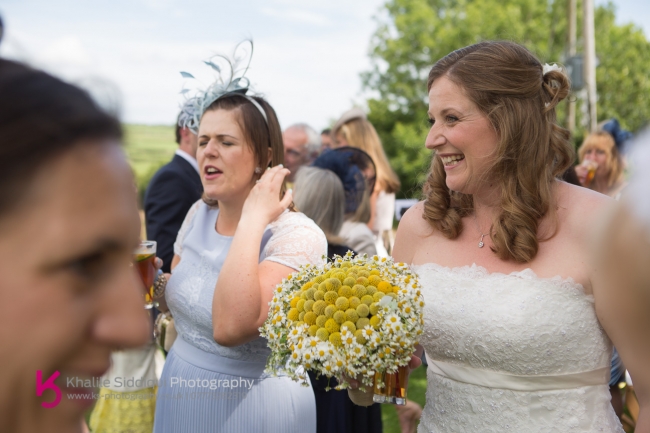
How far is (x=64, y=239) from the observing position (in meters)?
0.54

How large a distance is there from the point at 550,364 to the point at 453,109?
47.6 inches

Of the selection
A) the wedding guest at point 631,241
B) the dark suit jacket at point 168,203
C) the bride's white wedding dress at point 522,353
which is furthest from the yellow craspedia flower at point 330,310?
the dark suit jacket at point 168,203

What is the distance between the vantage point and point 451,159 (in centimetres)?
273

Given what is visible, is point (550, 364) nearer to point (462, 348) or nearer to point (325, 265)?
point (462, 348)

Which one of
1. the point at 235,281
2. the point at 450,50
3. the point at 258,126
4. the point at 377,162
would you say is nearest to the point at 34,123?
the point at 235,281

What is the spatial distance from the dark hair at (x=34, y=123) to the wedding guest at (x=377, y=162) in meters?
6.21

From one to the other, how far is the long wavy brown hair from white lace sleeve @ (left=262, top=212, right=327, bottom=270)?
0.87 m

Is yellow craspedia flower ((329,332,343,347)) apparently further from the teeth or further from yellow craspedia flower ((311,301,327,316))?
the teeth

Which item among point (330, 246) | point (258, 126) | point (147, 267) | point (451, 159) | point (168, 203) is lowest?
point (168, 203)

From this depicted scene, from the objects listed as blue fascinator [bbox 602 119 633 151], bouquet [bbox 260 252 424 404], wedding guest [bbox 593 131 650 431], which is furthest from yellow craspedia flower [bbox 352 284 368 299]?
blue fascinator [bbox 602 119 633 151]

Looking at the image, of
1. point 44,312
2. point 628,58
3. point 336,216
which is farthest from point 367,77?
point 44,312

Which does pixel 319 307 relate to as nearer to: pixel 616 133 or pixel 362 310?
pixel 362 310

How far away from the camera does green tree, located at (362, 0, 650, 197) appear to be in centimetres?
2764

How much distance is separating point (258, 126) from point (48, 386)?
2816 mm
